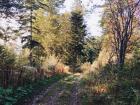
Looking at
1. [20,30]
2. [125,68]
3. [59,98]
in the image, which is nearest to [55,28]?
[20,30]

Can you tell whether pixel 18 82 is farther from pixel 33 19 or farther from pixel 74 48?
pixel 74 48

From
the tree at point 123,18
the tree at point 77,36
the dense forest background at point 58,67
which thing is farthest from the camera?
the tree at point 77,36

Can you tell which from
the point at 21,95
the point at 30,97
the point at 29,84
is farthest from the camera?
the point at 29,84

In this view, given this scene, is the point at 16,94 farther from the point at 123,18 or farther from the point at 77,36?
the point at 77,36

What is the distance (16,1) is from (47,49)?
1881 cm

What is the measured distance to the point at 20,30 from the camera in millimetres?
36719

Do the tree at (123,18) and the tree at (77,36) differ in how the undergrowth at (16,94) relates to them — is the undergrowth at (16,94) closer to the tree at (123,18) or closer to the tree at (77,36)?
the tree at (123,18)

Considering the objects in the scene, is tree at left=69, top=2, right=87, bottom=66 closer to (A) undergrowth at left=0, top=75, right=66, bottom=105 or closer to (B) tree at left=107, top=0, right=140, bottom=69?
(B) tree at left=107, top=0, right=140, bottom=69

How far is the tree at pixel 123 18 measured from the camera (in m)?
19.2

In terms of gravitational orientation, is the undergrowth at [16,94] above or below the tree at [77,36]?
below

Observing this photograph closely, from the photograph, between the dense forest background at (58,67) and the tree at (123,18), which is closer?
the dense forest background at (58,67)

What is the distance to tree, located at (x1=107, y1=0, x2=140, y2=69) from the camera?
62.8 ft

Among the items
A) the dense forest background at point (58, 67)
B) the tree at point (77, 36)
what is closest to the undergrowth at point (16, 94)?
the dense forest background at point (58, 67)

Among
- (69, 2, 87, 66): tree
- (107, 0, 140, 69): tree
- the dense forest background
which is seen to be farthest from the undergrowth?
(69, 2, 87, 66): tree
